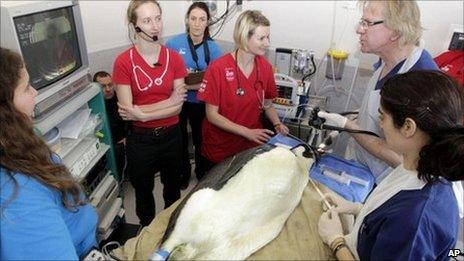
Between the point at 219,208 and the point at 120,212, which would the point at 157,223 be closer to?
the point at 219,208

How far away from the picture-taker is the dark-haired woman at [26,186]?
0.74m

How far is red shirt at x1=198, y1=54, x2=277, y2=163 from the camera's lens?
1.76 meters

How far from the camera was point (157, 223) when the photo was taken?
3.51 ft

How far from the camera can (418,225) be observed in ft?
2.57

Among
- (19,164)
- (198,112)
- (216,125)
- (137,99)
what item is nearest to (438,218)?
(19,164)

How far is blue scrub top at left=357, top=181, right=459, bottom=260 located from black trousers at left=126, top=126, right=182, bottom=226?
3.92 ft

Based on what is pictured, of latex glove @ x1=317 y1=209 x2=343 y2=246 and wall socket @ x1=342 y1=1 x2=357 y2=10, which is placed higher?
wall socket @ x1=342 y1=1 x2=357 y2=10

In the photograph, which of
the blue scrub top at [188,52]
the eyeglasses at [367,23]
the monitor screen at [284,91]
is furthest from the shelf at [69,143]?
the eyeglasses at [367,23]

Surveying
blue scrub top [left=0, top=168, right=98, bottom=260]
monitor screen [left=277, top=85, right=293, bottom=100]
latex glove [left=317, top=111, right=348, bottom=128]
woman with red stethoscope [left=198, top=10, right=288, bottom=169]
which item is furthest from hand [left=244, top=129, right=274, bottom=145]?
blue scrub top [left=0, top=168, right=98, bottom=260]

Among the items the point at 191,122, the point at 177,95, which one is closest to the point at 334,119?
the point at 177,95

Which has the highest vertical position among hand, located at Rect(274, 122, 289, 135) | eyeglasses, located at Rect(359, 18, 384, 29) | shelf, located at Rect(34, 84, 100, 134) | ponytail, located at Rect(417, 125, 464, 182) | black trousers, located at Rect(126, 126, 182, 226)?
eyeglasses, located at Rect(359, 18, 384, 29)

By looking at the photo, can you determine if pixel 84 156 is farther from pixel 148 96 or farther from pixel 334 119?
pixel 334 119

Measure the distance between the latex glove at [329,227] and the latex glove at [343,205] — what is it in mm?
48

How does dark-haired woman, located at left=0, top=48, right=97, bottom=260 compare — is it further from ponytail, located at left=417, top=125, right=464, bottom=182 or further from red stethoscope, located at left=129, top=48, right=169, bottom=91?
ponytail, located at left=417, top=125, right=464, bottom=182
